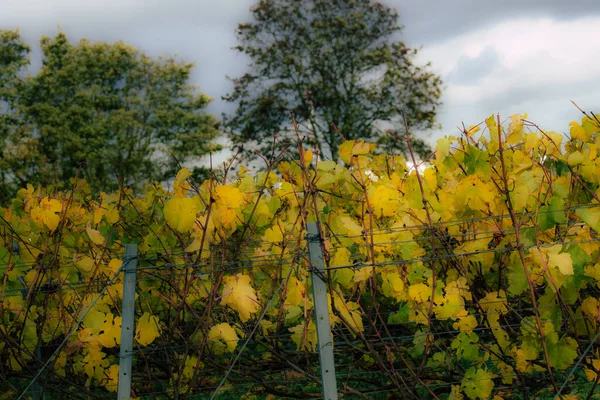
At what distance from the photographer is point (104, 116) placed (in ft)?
96.8

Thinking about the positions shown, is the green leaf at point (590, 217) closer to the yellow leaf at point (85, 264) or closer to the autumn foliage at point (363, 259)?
the autumn foliage at point (363, 259)

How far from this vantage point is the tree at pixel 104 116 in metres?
27.3

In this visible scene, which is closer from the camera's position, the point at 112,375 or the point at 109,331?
the point at 109,331

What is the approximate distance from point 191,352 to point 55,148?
25.9 metres

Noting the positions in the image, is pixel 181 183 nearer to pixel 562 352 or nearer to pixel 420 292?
pixel 420 292

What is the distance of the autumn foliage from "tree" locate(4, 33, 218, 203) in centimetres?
2413

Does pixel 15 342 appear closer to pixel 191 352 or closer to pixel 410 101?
pixel 191 352

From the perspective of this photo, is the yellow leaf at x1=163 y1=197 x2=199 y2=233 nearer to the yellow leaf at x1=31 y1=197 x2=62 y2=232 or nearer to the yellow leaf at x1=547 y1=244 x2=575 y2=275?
the yellow leaf at x1=31 y1=197 x2=62 y2=232

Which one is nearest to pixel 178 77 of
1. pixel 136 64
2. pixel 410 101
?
pixel 136 64

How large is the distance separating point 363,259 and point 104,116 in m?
28.1

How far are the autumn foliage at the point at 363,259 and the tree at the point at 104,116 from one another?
24126mm

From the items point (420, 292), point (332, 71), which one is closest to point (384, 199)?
point (420, 292)

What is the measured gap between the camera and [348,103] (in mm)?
27000

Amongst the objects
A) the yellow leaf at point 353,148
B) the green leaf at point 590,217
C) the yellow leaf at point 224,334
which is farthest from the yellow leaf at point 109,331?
the green leaf at point 590,217
